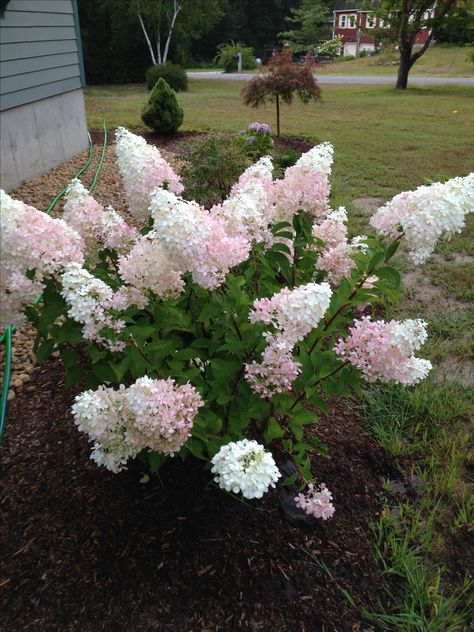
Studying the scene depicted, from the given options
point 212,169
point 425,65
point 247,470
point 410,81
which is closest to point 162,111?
point 212,169

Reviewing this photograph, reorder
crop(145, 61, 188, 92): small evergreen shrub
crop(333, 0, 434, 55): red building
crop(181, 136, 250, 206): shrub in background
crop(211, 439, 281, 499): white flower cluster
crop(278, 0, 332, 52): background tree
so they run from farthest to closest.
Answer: crop(333, 0, 434, 55): red building, crop(278, 0, 332, 52): background tree, crop(145, 61, 188, 92): small evergreen shrub, crop(181, 136, 250, 206): shrub in background, crop(211, 439, 281, 499): white flower cluster

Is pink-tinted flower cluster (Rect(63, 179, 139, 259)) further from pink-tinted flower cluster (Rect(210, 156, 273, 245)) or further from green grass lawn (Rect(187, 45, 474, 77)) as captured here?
green grass lawn (Rect(187, 45, 474, 77))

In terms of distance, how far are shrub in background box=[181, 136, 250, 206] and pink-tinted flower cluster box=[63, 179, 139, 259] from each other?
3.52 metres

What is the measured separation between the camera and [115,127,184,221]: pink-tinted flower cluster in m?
1.94

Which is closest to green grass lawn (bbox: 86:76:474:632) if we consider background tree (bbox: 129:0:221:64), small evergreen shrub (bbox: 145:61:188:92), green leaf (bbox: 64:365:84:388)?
green leaf (bbox: 64:365:84:388)

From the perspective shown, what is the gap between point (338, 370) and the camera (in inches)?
73.7

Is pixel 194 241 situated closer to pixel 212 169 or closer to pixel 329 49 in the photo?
pixel 212 169

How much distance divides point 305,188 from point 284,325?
693 mm

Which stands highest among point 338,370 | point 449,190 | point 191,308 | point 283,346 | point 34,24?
point 34,24

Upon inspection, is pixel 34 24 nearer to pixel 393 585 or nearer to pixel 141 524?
pixel 141 524

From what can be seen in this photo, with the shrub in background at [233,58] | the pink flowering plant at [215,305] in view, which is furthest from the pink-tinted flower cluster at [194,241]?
the shrub in background at [233,58]

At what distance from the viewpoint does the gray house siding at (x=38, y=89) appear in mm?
6289

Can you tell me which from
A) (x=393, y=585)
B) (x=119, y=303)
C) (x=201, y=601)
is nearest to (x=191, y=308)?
(x=119, y=303)

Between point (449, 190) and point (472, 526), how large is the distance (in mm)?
1487
